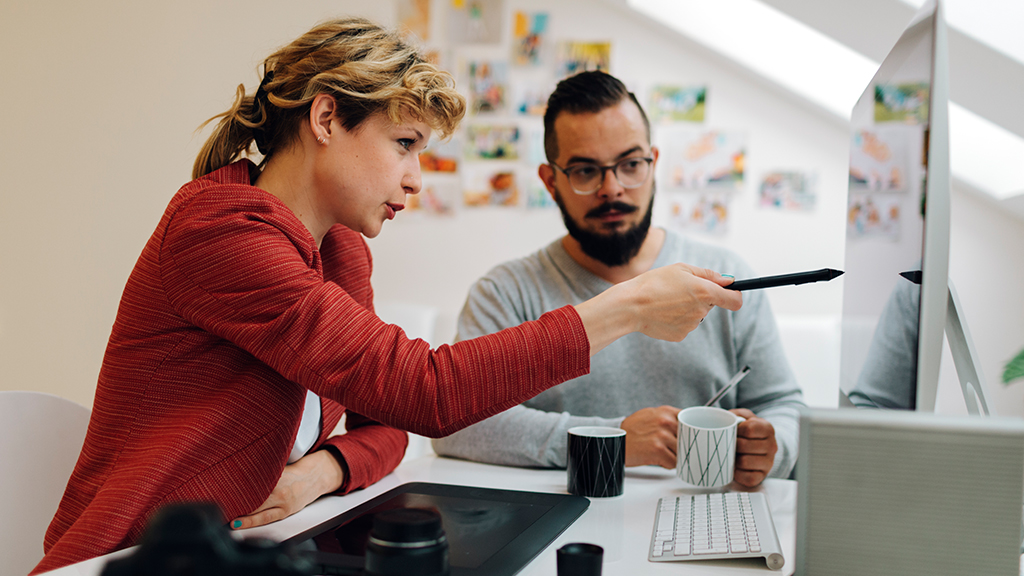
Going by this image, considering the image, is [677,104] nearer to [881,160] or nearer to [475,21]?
[475,21]

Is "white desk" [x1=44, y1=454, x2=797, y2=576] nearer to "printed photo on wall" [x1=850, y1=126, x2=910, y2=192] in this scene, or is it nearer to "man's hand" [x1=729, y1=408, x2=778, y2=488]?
"man's hand" [x1=729, y1=408, x2=778, y2=488]

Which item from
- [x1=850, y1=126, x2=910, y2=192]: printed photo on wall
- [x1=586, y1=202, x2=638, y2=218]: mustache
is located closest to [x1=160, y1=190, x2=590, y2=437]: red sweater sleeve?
[x1=850, y1=126, x2=910, y2=192]: printed photo on wall

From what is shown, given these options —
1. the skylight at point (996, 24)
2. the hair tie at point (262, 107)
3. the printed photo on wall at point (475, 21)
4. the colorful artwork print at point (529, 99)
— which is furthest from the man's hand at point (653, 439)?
the printed photo on wall at point (475, 21)

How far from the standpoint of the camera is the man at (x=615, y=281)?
1.34 meters

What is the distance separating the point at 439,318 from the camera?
227 centimetres

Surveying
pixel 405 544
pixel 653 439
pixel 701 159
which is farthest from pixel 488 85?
pixel 405 544

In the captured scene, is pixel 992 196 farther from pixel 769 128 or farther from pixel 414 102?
pixel 414 102

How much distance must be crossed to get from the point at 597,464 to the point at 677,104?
160 cm

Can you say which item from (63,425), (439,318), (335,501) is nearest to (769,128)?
(439,318)

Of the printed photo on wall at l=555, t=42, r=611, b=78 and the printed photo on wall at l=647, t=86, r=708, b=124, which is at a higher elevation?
the printed photo on wall at l=555, t=42, r=611, b=78

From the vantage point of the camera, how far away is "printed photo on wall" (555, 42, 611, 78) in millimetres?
2334

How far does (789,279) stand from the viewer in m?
0.80

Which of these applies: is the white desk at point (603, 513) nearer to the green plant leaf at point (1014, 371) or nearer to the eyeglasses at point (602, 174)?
the green plant leaf at point (1014, 371)

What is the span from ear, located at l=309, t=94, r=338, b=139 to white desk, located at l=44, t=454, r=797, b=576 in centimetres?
47
